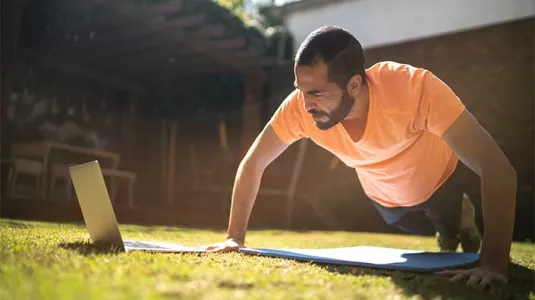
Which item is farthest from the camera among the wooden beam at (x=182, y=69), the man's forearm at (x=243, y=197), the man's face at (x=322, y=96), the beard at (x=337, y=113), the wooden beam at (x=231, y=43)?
the wooden beam at (x=182, y=69)

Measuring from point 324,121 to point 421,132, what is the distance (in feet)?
1.20

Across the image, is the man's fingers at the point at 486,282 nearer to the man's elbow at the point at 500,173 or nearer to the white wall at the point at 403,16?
the man's elbow at the point at 500,173

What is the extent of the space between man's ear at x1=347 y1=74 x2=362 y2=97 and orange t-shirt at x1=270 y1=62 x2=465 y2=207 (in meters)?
0.05

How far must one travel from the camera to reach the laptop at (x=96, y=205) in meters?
1.32

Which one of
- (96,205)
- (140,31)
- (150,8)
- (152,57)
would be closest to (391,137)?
(96,205)

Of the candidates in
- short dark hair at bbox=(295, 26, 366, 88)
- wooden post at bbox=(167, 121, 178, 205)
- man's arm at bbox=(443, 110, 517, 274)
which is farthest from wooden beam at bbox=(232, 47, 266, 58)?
man's arm at bbox=(443, 110, 517, 274)

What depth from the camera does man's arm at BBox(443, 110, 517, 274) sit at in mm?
1325

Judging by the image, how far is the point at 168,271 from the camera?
3.20 ft

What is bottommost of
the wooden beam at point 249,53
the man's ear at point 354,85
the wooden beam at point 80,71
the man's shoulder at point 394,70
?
the man's ear at point 354,85

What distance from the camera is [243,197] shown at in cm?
186

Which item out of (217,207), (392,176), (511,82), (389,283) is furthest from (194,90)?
(389,283)

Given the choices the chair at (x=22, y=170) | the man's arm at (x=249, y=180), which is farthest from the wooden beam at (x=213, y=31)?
the man's arm at (x=249, y=180)

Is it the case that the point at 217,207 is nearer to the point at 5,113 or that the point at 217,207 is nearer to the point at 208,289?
the point at 5,113

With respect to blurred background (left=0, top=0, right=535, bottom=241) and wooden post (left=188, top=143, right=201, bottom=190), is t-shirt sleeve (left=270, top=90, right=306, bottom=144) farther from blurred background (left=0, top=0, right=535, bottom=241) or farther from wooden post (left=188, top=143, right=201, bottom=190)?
wooden post (left=188, top=143, right=201, bottom=190)
